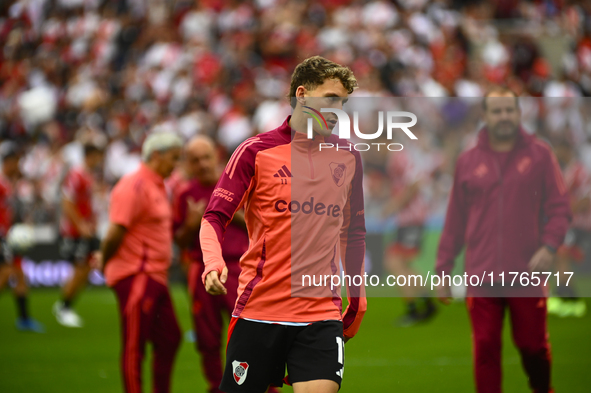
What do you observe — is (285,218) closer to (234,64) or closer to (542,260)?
(542,260)

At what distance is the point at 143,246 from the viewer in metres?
5.85

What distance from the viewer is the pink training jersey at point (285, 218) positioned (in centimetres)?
373

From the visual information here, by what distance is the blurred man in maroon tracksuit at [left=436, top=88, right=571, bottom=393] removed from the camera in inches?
199

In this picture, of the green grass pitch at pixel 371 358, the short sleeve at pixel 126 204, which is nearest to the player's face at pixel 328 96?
the short sleeve at pixel 126 204

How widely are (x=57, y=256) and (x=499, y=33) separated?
12579 millimetres

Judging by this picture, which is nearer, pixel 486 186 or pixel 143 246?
pixel 486 186

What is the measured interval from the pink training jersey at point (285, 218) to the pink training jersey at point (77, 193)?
27.2 feet

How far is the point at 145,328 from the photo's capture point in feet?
18.5

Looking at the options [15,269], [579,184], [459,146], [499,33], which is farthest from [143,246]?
[499,33]

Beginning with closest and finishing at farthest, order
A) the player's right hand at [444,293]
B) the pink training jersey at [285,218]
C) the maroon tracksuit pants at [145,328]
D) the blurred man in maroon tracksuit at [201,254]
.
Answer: the pink training jersey at [285,218] < the player's right hand at [444,293] < the maroon tracksuit pants at [145,328] < the blurred man in maroon tracksuit at [201,254]

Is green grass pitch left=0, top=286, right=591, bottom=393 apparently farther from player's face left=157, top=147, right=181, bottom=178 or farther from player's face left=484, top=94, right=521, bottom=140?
player's face left=484, top=94, right=521, bottom=140

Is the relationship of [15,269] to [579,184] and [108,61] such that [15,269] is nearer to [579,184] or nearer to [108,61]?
[579,184]

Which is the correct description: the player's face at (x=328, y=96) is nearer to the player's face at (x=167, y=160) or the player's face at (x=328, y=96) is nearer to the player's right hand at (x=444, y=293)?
the player's right hand at (x=444, y=293)

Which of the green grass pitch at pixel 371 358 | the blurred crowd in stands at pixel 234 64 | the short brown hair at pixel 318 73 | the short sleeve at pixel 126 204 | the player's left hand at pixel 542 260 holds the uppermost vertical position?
the blurred crowd in stands at pixel 234 64
